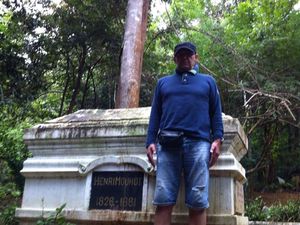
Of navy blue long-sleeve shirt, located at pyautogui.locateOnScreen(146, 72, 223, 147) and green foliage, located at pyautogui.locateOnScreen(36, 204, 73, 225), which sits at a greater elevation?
navy blue long-sleeve shirt, located at pyautogui.locateOnScreen(146, 72, 223, 147)

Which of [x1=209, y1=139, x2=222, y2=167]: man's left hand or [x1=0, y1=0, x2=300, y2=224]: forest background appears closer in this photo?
[x1=209, y1=139, x2=222, y2=167]: man's left hand

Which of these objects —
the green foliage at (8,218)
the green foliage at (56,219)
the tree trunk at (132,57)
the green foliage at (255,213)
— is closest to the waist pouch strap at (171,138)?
the green foliage at (56,219)

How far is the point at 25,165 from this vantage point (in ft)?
14.6

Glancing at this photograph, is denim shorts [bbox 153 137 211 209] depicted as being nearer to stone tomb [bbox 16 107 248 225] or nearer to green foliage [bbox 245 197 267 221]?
stone tomb [bbox 16 107 248 225]

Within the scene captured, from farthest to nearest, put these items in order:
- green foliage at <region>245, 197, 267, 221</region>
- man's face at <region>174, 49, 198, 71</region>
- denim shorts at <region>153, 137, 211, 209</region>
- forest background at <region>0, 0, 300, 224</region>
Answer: forest background at <region>0, 0, 300, 224</region> → green foliage at <region>245, 197, 267, 221</region> → man's face at <region>174, 49, 198, 71</region> → denim shorts at <region>153, 137, 211, 209</region>

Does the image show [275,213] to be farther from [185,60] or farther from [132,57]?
[185,60]

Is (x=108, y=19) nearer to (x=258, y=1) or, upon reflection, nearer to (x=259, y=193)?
(x=258, y=1)

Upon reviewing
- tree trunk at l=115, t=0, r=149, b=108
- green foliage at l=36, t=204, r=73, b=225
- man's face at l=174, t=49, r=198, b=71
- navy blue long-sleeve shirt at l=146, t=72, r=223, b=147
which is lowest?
green foliage at l=36, t=204, r=73, b=225

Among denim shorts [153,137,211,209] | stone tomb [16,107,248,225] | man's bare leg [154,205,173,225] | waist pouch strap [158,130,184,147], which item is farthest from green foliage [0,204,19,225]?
waist pouch strap [158,130,184,147]

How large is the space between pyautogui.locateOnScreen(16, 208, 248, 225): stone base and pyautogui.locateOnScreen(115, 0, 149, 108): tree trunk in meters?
3.02

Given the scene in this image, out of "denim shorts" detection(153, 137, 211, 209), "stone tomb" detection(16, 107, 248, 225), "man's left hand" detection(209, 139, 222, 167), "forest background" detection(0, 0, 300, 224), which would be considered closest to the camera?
"denim shorts" detection(153, 137, 211, 209)

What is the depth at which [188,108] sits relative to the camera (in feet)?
11.1

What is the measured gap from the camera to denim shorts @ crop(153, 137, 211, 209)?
322cm

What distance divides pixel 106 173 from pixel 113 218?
447 mm
